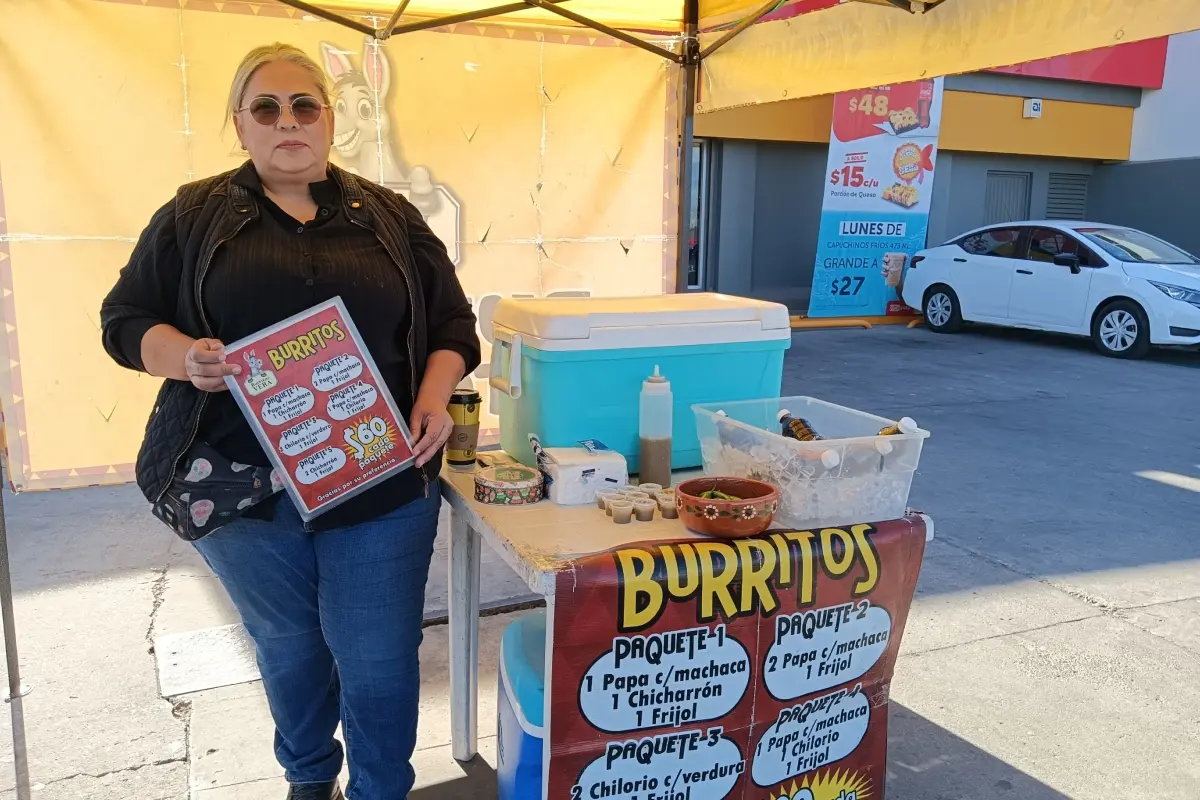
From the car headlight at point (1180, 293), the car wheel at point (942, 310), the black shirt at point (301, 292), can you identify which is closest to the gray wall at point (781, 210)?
the car wheel at point (942, 310)

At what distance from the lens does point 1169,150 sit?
1284 cm

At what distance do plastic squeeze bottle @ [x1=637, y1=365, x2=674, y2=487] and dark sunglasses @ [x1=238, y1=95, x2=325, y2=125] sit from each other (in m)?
0.92

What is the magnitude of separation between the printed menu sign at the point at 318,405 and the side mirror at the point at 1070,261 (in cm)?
908

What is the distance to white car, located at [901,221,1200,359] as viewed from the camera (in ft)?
27.7

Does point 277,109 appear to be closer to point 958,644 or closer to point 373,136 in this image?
point 958,644

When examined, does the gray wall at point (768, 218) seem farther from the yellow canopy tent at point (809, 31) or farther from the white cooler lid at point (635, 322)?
the white cooler lid at point (635, 322)

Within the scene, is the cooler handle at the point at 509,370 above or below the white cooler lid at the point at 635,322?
below

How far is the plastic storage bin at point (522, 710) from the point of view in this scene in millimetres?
1783

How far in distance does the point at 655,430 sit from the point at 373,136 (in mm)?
3175

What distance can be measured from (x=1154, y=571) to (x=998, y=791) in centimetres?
200

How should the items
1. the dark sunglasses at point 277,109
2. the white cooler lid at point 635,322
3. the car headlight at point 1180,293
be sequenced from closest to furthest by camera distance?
the dark sunglasses at point 277,109
the white cooler lid at point 635,322
the car headlight at point 1180,293

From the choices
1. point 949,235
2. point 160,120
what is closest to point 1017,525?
point 160,120

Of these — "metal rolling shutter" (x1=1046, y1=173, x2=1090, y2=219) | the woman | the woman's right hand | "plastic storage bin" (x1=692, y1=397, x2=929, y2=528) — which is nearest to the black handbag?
the woman

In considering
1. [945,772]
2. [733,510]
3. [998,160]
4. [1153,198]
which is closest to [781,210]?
[998,160]
